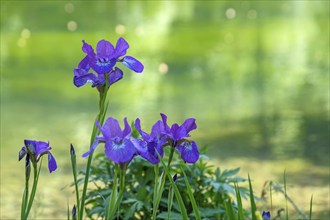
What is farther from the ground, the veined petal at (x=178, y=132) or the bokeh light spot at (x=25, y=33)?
the bokeh light spot at (x=25, y=33)

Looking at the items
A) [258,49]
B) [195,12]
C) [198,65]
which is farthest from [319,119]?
[195,12]

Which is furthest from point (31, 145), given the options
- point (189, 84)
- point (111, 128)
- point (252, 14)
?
point (252, 14)

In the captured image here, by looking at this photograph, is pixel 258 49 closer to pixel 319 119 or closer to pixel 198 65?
pixel 198 65

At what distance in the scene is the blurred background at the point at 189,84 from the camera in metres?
3.93

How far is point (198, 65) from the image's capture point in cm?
590

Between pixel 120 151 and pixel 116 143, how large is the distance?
0.03m

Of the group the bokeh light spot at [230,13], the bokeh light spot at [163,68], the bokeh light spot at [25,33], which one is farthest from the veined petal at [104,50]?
the bokeh light spot at [230,13]

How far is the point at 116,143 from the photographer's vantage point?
1.48m

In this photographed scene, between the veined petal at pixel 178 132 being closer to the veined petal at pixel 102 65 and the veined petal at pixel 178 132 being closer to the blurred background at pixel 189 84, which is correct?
the veined petal at pixel 102 65

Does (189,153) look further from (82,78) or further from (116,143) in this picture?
(82,78)

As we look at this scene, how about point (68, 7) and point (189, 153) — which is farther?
point (68, 7)

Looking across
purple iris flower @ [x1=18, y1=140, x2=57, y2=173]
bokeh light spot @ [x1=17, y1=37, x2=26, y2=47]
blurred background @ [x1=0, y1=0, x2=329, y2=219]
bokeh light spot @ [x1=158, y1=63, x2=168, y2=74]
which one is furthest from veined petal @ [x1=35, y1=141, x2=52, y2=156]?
bokeh light spot @ [x1=17, y1=37, x2=26, y2=47]

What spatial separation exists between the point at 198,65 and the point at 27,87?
130 cm

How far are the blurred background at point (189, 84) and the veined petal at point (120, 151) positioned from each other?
1702 mm
